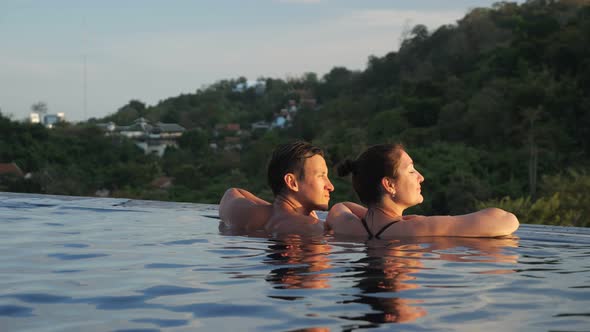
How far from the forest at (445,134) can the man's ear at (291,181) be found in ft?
53.9

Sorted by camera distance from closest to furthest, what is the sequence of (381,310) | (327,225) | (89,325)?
(89,325) → (381,310) → (327,225)

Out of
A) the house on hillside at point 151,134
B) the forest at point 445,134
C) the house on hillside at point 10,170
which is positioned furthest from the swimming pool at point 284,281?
the house on hillside at point 151,134

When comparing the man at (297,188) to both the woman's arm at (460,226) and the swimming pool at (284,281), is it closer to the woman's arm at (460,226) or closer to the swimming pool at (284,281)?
the swimming pool at (284,281)

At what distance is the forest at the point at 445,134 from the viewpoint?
39906mm

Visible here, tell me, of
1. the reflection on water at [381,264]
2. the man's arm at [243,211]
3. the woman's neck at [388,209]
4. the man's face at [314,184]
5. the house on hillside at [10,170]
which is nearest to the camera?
the reflection on water at [381,264]

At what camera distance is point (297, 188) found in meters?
5.30

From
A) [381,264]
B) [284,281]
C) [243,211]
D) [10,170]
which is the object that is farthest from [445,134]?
[284,281]

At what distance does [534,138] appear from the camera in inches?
1631

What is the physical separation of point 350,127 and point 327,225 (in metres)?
54.8

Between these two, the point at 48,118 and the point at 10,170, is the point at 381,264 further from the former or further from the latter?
the point at 48,118

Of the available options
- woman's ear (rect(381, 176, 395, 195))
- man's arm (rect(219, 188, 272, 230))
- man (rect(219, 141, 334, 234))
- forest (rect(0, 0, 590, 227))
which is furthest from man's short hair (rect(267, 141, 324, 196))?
forest (rect(0, 0, 590, 227))

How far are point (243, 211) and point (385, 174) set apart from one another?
1.31m

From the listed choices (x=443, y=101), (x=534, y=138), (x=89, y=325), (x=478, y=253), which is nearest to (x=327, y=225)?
(x=478, y=253)

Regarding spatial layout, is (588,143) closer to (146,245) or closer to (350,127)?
(350,127)
